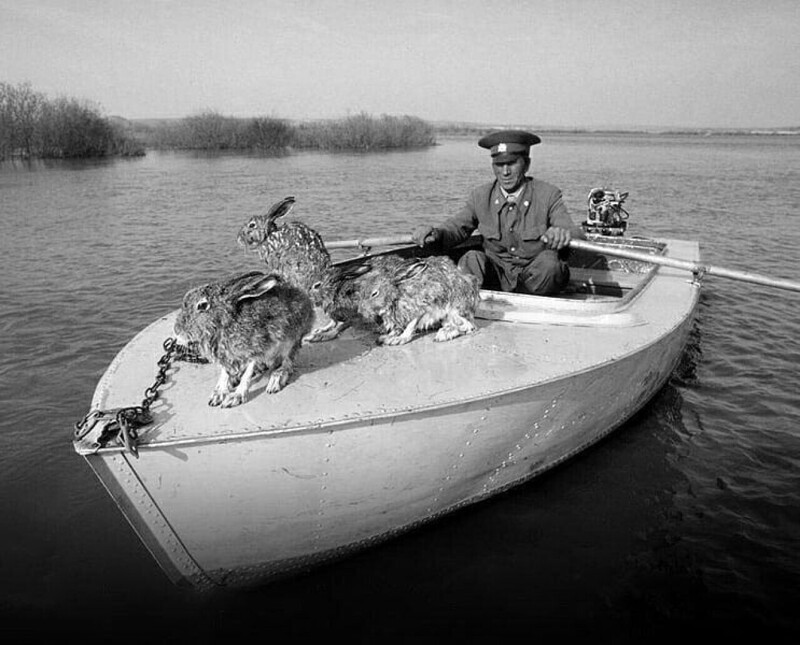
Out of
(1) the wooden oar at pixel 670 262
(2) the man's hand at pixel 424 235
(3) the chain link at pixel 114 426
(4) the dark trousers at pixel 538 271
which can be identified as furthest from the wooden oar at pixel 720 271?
(3) the chain link at pixel 114 426

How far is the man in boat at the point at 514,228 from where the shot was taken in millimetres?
4961

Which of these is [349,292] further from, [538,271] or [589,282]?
[589,282]

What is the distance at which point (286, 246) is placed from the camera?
3965 millimetres

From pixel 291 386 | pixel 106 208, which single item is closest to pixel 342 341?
pixel 291 386

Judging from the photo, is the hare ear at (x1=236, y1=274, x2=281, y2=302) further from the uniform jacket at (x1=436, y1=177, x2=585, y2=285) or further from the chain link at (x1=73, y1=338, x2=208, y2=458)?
the uniform jacket at (x1=436, y1=177, x2=585, y2=285)

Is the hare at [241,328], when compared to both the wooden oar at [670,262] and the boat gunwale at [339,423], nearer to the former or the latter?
the boat gunwale at [339,423]

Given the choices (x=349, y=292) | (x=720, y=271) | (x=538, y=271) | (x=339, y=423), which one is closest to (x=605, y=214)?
(x=720, y=271)

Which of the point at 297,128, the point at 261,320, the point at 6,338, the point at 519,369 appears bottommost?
the point at 6,338

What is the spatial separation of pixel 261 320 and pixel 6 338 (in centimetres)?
596

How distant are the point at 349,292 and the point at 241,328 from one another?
3.85ft

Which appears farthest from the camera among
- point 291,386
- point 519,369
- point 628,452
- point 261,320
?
point 628,452

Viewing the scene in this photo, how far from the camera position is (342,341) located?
404 cm

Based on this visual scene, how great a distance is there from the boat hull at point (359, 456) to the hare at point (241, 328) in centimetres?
19

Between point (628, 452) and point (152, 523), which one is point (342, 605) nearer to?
point (152, 523)
